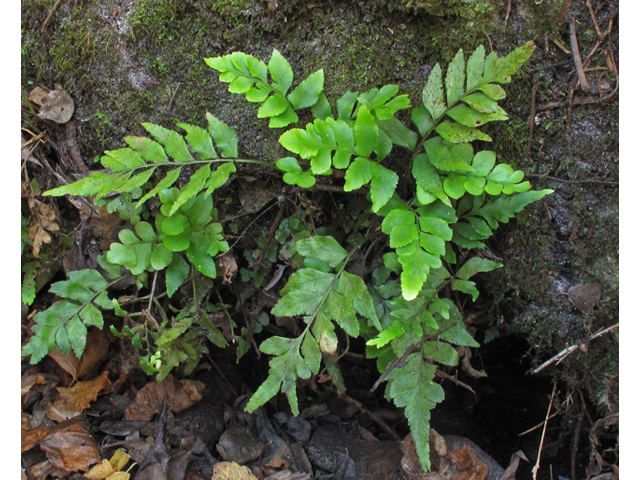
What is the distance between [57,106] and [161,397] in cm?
178

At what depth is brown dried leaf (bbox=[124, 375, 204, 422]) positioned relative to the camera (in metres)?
2.43

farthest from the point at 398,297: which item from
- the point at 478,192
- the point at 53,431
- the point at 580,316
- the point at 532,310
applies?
the point at 53,431

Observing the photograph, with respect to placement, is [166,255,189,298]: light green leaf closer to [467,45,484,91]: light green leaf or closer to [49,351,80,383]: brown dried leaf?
[49,351,80,383]: brown dried leaf

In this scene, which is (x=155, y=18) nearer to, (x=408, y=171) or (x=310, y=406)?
(x=408, y=171)

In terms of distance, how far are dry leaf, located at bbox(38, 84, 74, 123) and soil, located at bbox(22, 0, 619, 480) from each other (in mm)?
49

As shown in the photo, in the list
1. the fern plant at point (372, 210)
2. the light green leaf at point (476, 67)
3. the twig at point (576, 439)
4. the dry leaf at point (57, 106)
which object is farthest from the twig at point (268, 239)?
the twig at point (576, 439)

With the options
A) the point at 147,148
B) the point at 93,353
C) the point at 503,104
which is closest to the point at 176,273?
the point at 147,148

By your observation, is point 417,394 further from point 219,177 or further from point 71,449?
point 71,449

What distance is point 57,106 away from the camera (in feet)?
8.02

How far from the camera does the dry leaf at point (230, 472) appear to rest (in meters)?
2.08

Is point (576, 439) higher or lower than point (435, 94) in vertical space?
lower

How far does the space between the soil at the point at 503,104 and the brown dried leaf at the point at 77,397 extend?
99cm

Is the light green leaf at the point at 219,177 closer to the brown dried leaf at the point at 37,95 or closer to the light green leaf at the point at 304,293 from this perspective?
the light green leaf at the point at 304,293

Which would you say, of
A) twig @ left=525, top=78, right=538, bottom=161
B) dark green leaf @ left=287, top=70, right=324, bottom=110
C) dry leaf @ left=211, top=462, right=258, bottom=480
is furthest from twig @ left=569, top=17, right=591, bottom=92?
dry leaf @ left=211, top=462, right=258, bottom=480
